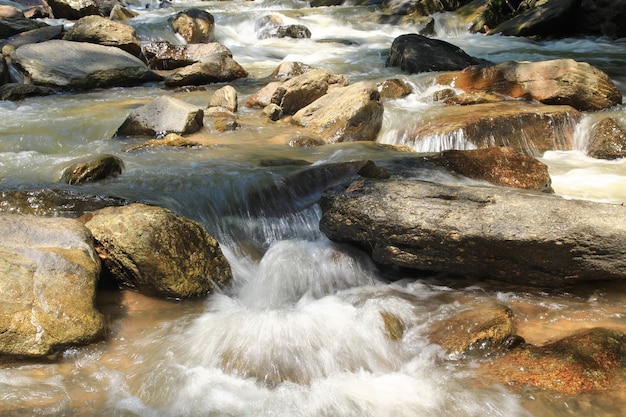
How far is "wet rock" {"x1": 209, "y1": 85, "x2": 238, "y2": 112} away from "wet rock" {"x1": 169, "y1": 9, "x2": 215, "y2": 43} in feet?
21.6

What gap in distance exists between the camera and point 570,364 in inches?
112

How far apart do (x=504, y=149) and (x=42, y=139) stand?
635cm

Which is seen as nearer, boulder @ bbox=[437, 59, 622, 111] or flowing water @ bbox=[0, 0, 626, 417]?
flowing water @ bbox=[0, 0, 626, 417]

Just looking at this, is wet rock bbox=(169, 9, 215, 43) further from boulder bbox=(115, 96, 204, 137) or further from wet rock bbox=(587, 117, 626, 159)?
wet rock bbox=(587, 117, 626, 159)

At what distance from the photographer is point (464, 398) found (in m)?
2.77

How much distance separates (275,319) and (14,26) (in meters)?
13.7

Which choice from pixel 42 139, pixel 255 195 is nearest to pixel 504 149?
pixel 255 195

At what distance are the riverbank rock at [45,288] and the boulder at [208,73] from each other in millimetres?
7596

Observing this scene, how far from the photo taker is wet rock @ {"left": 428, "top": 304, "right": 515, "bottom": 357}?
312 cm

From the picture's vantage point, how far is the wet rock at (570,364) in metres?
2.75

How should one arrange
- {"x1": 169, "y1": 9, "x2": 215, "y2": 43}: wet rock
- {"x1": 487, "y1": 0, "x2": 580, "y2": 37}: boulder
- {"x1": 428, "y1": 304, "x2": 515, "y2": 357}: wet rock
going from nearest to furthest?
1. {"x1": 428, "y1": 304, "x2": 515, "y2": 357}: wet rock
2. {"x1": 487, "y1": 0, "x2": 580, "y2": 37}: boulder
3. {"x1": 169, "y1": 9, "x2": 215, "y2": 43}: wet rock

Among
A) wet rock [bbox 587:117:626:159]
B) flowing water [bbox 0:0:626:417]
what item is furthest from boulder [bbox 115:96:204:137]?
wet rock [bbox 587:117:626:159]

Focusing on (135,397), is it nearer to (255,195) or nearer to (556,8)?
(255,195)

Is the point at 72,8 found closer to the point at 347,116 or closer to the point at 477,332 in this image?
the point at 347,116
